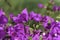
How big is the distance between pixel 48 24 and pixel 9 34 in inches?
11.3

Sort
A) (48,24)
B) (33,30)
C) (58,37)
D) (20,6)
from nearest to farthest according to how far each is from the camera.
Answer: (58,37), (33,30), (48,24), (20,6)

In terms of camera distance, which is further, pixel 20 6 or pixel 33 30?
pixel 20 6

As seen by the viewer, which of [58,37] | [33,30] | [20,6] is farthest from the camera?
[20,6]

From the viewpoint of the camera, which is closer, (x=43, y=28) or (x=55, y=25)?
(x=55, y=25)

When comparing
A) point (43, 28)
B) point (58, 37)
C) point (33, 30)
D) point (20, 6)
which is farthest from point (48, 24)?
point (20, 6)

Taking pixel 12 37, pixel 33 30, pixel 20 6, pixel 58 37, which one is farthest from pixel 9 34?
pixel 20 6

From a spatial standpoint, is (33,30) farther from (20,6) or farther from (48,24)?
(20,6)

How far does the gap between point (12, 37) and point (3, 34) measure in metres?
0.06

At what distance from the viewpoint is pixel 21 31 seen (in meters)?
1.34

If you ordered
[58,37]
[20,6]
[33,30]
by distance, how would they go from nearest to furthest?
[58,37] → [33,30] → [20,6]

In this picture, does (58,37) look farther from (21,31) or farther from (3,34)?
(3,34)

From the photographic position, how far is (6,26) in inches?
57.9

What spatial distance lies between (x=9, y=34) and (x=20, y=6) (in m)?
2.61

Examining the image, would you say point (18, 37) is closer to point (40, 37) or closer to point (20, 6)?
point (40, 37)
